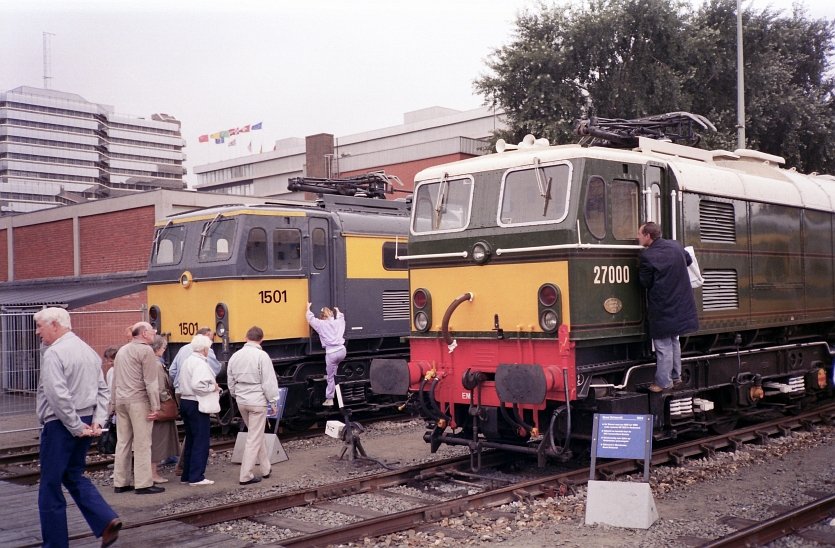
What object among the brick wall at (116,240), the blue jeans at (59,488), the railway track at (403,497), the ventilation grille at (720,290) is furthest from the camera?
the brick wall at (116,240)

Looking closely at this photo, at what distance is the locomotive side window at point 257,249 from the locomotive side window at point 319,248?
0.91m

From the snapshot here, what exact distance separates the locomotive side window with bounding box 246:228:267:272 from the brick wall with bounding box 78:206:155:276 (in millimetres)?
9996

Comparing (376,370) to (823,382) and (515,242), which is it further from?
(823,382)

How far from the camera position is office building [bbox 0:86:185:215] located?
95.8m

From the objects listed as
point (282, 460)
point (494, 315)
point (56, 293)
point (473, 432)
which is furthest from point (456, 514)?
point (56, 293)

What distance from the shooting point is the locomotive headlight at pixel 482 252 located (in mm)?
8906

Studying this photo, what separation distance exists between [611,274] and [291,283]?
591 centimetres

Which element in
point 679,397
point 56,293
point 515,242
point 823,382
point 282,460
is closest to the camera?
point 515,242

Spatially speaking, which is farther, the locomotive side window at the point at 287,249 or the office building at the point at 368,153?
the office building at the point at 368,153

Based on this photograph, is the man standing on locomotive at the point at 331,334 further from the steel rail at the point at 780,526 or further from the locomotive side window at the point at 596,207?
the steel rail at the point at 780,526

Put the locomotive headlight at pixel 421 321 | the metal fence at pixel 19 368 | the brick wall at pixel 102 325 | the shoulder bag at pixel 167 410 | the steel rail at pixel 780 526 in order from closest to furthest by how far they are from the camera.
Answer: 1. the steel rail at pixel 780 526
2. the locomotive headlight at pixel 421 321
3. the shoulder bag at pixel 167 410
4. the metal fence at pixel 19 368
5. the brick wall at pixel 102 325

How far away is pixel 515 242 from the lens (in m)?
8.70

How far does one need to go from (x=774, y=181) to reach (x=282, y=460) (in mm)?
7614

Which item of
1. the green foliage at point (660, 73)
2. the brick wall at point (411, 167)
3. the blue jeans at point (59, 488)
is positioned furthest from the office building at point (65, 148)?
the blue jeans at point (59, 488)
